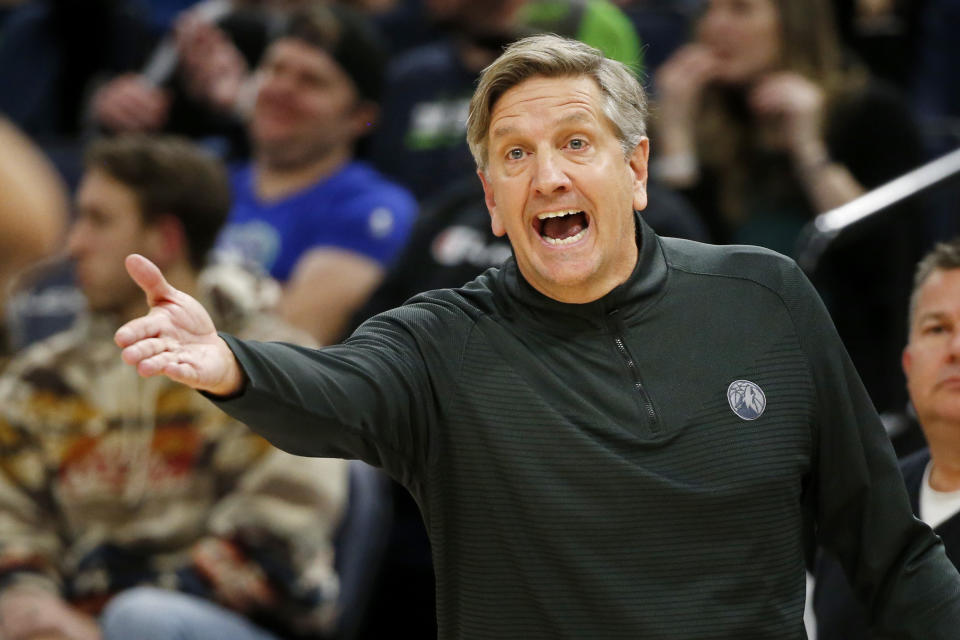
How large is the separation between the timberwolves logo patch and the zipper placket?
128 millimetres

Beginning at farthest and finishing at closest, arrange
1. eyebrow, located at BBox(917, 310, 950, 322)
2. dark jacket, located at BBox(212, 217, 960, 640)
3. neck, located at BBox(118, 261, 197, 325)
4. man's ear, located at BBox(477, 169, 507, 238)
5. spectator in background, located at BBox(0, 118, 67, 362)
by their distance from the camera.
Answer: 1. neck, located at BBox(118, 261, 197, 325)
2. eyebrow, located at BBox(917, 310, 950, 322)
3. man's ear, located at BBox(477, 169, 507, 238)
4. dark jacket, located at BBox(212, 217, 960, 640)
5. spectator in background, located at BBox(0, 118, 67, 362)

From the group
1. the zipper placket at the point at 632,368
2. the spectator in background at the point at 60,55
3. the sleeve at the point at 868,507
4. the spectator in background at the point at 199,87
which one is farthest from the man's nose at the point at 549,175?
the spectator in background at the point at 60,55

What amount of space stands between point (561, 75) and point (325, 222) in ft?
8.54

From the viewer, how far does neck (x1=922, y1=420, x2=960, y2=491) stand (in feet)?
8.80

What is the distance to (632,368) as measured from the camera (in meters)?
2.28

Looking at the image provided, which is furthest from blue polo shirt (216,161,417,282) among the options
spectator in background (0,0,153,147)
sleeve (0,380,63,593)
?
spectator in background (0,0,153,147)

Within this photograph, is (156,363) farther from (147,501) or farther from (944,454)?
(147,501)

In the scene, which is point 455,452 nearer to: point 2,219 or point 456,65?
point 2,219

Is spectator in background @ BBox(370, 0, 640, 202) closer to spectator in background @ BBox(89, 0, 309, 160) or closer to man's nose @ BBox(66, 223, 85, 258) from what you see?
spectator in background @ BBox(89, 0, 309, 160)

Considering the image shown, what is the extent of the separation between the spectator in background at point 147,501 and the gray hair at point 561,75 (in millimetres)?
1489

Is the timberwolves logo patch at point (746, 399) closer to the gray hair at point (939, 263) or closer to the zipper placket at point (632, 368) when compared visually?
the zipper placket at point (632, 368)

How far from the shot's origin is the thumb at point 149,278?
1.96 meters

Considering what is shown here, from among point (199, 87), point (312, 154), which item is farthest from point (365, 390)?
point (199, 87)

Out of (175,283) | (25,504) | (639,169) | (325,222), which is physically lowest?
→ (25,504)
